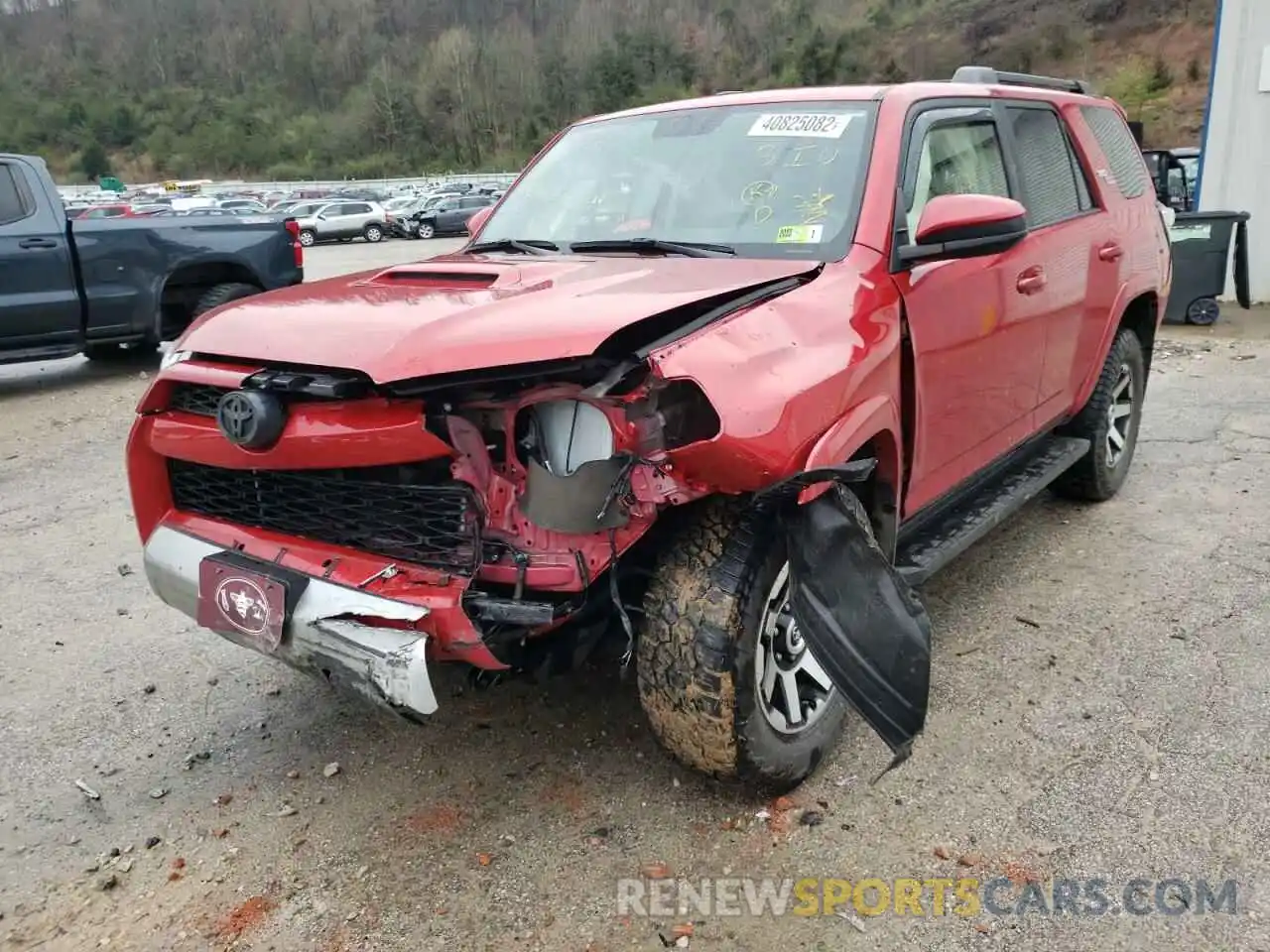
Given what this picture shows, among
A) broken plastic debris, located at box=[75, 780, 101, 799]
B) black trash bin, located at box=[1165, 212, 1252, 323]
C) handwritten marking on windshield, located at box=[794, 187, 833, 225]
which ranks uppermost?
handwritten marking on windshield, located at box=[794, 187, 833, 225]

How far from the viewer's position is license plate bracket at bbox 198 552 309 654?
8.54 feet

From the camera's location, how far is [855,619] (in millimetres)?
2529

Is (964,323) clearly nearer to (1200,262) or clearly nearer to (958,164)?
(958,164)

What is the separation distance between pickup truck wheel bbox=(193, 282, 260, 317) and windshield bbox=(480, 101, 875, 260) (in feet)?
19.6

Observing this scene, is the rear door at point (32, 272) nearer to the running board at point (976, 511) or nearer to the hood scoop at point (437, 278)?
the hood scoop at point (437, 278)

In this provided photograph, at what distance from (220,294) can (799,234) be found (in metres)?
7.44

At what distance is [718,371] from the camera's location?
2342 mm

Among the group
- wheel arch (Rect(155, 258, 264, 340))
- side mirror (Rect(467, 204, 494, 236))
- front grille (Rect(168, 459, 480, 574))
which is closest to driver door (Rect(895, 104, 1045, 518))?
front grille (Rect(168, 459, 480, 574))

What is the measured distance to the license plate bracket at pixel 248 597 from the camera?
8.54 ft

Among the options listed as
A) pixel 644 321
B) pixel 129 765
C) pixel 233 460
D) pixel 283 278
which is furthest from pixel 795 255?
pixel 283 278

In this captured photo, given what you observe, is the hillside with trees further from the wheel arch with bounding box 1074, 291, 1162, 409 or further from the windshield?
the windshield

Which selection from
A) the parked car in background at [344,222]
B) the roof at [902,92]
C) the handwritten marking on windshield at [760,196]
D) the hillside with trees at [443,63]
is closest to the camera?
the handwritten marking on windshield at [760,196]

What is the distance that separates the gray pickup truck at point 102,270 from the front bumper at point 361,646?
6953mm

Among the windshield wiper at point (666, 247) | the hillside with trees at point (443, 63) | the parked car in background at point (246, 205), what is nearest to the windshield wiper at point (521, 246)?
the windshield wiper at point (666, 247)
